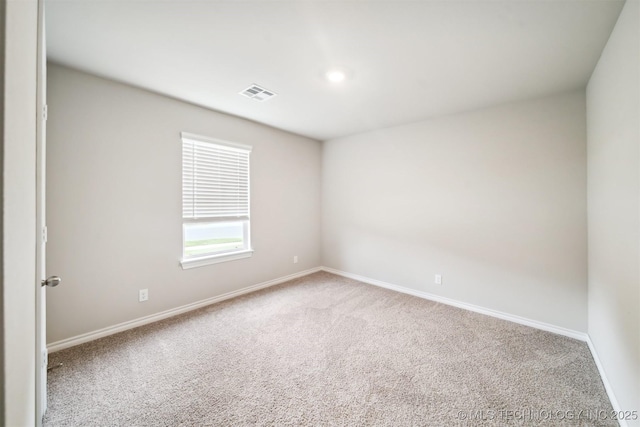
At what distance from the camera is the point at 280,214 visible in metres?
4.12

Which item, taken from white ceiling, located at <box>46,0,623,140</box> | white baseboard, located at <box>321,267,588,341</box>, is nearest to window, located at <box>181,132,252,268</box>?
white ceiling, located at <box>46,0,623,140</box>

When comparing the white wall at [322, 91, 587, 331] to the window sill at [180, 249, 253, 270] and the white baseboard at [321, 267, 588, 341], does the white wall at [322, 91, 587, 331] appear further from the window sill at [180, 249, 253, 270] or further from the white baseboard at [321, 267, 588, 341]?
the window sill at [180, 249, 253, 270]

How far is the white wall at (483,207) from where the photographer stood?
256cm

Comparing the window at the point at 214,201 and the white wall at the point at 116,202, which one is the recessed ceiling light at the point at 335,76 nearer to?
the white wall at the point at 116,202

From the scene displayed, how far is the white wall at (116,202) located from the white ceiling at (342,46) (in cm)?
27

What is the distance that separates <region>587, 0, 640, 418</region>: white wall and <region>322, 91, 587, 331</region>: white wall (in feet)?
1.13

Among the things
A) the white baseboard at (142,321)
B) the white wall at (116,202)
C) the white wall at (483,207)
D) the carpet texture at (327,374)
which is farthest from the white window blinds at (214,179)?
the white wall at (483,207)

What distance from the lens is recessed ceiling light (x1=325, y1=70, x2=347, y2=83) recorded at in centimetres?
228

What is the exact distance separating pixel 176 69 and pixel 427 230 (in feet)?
11.2

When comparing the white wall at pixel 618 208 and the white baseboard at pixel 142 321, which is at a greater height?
the white wall at pixel 618 208

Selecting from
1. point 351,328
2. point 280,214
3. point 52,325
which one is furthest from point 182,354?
point 280,214

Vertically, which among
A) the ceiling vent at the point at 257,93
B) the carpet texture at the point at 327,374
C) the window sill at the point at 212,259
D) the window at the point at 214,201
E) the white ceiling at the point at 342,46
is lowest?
the carpet texture at the point at 327,374

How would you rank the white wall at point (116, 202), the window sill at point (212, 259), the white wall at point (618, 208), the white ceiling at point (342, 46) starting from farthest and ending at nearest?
the window sill at point (212, 259) → the white wall at point (116, 202) → the white ceiling at point (342, 46) → the white wall at point (618, 208)

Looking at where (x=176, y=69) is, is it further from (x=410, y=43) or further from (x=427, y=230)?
(x=427, y=230)
